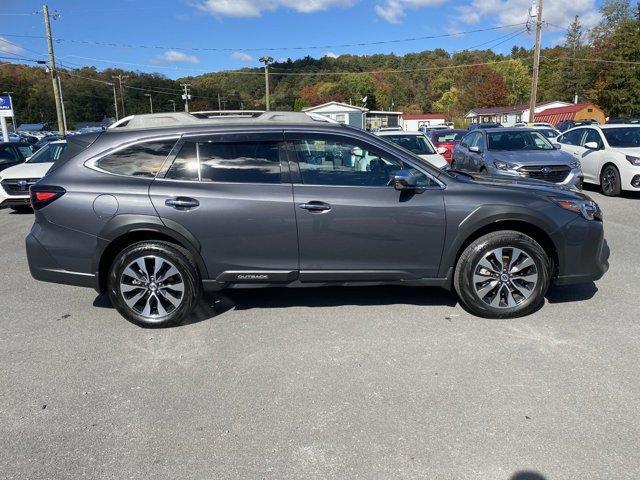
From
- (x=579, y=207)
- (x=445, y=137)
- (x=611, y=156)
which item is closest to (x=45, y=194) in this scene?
(x=579, y=207)

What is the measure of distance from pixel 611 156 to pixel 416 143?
13.9 ft

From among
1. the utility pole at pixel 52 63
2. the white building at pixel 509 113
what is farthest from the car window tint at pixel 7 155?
the white building at pixel 509 113

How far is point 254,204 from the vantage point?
4.08m

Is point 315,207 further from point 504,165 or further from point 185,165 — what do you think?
point 504,165

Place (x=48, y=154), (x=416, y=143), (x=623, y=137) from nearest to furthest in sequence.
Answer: (x=623, y=137) < (x=416, y=143) < (x=48, y=154)

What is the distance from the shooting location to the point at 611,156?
10.6m

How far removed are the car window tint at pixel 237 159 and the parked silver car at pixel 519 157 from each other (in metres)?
5.49

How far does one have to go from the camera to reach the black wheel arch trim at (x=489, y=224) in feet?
13.6

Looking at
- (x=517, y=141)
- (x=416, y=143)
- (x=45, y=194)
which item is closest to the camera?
(x=45, y=194)

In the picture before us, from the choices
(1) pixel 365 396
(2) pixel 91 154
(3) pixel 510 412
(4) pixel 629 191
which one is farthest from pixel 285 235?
(4) pixel 629 191

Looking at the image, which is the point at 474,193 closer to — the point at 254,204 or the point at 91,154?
the point at 254,204

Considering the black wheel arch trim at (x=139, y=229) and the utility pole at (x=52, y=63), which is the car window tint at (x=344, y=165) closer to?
the black wheel arch trim at (x=139, y=229)

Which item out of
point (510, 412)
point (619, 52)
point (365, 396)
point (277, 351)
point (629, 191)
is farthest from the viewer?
point (619, 52)

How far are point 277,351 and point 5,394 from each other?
6.14 ft
